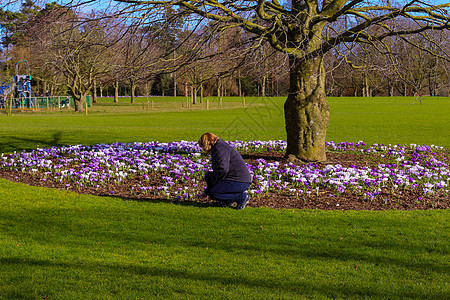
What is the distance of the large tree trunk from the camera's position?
32.6 feet

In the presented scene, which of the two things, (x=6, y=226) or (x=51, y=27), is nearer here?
(x=6, y=226)

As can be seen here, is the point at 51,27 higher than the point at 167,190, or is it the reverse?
the point at 51,27

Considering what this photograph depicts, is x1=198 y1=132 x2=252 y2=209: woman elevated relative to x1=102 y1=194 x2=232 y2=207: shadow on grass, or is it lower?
elevated

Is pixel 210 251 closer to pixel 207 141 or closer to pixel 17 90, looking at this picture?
pixel 207 141

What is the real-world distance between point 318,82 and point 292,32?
4.20 feet

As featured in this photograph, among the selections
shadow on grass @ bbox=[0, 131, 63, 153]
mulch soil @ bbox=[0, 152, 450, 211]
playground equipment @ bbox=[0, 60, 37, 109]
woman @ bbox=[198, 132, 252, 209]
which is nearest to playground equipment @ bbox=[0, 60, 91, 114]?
playground equipment @ bbox=[0, 60, 37, 109]

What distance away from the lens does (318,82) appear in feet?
32.9

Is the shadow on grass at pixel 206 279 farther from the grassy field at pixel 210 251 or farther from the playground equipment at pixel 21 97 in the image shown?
the playground equipment at pixel 21 97

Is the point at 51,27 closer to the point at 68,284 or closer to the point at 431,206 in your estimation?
the point at 68,284

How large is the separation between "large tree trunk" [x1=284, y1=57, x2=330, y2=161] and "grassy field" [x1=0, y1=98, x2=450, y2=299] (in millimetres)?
3603

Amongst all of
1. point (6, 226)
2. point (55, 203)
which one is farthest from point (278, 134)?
point (6, 226)

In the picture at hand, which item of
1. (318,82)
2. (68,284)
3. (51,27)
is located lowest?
(68,284)

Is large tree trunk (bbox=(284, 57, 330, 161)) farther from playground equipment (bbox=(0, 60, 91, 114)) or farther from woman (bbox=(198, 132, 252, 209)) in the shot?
playground equipment (bbox=(0, 60, 91, 114))

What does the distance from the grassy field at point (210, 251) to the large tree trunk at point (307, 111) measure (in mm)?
3603
